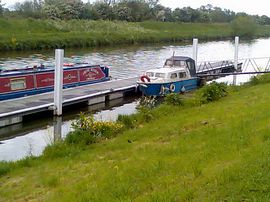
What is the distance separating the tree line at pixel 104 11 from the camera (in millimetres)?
70875

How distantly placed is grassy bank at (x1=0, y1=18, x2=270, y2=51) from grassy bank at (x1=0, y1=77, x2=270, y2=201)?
1453 inches

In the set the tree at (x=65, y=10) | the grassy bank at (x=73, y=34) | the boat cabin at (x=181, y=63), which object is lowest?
the boat cabin at (x=181, y=63)

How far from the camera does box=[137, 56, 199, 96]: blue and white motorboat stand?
75.3 ft

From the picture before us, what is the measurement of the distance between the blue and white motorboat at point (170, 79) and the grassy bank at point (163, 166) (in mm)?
10363

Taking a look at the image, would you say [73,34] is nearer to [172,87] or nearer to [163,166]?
[172,87]

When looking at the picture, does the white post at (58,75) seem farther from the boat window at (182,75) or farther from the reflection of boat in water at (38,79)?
the boat window at (182,75)

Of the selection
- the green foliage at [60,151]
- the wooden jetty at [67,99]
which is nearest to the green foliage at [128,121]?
the green foliage at [60,151]

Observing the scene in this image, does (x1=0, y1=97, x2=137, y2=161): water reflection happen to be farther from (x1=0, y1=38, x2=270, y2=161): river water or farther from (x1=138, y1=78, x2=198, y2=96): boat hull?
(x1=138, y1=78, x2=198, y2=96): boat hull

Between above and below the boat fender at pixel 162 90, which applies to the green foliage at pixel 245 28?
above

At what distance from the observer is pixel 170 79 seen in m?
23.5

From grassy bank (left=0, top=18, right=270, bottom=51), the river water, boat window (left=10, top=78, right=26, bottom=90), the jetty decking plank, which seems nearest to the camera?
the river water

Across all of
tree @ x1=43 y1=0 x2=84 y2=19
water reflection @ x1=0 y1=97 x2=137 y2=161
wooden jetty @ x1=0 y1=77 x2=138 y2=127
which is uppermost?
tree @ x1=43 y1=0 x2=84 y2=19

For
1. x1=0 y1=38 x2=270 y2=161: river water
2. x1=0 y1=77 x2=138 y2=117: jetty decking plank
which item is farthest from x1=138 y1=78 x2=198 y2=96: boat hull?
x1=0 y1=77 x2=138 y2=117: jetty decking plank

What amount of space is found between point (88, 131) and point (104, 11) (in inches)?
2774
